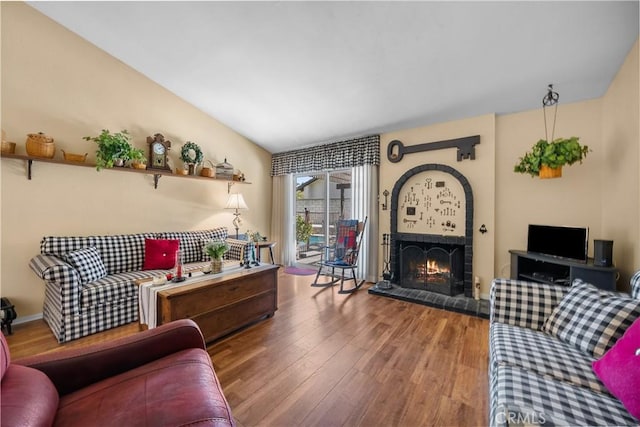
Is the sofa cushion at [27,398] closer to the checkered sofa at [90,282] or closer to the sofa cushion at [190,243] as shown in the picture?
the checkered sofa at [90,282]

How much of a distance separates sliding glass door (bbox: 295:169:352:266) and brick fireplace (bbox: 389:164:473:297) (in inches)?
42.0

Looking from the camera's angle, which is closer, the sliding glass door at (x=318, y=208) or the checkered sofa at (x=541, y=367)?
the checkered sofa at (x=541, y=367)

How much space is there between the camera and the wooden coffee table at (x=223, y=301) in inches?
79.7

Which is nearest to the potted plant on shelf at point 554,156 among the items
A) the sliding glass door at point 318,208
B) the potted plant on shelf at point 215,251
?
the sliding glass door at point 318,208

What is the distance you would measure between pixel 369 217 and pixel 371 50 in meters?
2.38

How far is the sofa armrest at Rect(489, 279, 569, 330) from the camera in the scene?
67.2 inches

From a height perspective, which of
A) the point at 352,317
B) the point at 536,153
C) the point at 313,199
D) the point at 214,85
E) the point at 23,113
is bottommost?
the point at 352,317

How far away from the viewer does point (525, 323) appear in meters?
1.73

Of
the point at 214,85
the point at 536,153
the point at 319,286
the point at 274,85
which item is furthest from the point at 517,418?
the point at 214,85

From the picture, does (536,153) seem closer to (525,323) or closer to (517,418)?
(525,323)

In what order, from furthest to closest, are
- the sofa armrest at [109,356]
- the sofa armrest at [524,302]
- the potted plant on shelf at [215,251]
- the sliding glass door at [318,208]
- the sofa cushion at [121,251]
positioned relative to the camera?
the sliding glass door at [318,208] → the sofa cushion at [121,251] → the potted plant on shelf at [215,251] → the sofa armrest at [524,302] → the sofa armrest at [109,356]

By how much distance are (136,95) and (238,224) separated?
7.91 feet

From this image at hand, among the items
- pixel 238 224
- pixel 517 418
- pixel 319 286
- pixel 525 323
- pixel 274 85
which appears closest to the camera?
pixel 517 418

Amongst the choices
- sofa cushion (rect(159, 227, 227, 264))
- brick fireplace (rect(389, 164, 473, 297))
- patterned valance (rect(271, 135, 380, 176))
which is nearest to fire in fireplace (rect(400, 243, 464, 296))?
brick fireplace (rect(389, 164, 473, 297))
